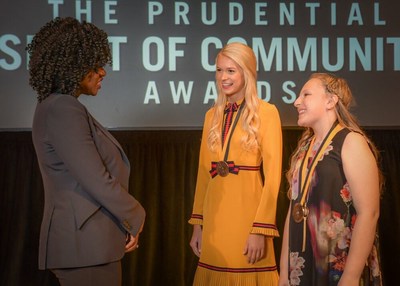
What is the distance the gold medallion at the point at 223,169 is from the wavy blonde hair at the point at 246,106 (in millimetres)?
103

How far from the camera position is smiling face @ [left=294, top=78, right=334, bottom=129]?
2.43m

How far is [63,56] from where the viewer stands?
220cm

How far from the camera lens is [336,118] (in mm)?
2420

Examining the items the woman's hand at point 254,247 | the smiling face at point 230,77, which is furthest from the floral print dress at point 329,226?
the smiling face at point 230,77

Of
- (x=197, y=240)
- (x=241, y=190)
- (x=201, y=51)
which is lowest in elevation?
(x=197, y=240)

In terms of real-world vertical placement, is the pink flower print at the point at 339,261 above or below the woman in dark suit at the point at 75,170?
below

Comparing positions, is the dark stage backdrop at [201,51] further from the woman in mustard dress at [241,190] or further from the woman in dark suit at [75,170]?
the woman in dark suit at [75,170]

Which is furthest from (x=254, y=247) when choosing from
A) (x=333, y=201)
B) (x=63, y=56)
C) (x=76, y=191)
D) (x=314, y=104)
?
(x=63, y=56)

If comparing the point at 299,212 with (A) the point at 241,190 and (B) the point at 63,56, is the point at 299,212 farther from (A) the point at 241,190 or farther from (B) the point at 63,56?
(B) the point at 63,56

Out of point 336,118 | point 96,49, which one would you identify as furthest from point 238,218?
point 96,49

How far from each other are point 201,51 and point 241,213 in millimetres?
1891

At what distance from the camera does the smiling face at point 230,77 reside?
2955 mm

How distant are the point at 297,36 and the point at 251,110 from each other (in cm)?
177

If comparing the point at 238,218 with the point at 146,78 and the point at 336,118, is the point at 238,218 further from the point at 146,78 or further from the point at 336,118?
the point at 146,78
